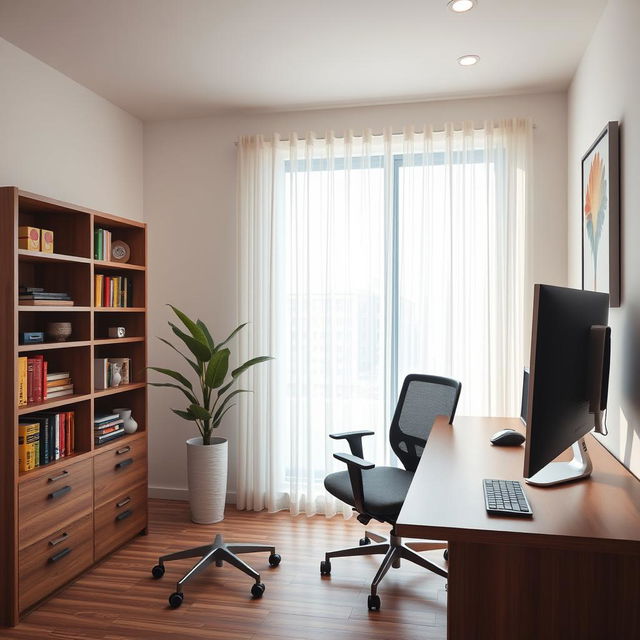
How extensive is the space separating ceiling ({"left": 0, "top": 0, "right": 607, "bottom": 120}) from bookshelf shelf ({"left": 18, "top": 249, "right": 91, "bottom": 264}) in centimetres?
112

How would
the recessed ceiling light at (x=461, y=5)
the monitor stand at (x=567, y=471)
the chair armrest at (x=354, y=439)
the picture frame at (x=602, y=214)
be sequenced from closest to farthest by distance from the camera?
the monitor stand at (x=567, y=471) → the picture frame at (x=602, y=214) → the recessed ceiling light at (x=461, y=5) → the chair armrest at (x=354, y=439)

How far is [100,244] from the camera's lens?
11.2 feet

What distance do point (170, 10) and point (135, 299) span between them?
1733 mm

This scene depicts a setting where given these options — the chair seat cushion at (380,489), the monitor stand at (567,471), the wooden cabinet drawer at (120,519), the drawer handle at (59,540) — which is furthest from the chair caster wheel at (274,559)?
the monitor stand at (567,471)

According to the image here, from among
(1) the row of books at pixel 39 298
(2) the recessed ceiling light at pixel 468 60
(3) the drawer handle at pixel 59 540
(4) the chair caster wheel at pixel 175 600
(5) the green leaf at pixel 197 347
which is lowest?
(4) the chair caster wheel at pixel 175 600

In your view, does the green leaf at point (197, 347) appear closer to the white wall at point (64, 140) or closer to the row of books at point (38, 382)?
the row of books at point (38, 382)

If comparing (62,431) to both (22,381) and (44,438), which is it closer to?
(44,438)

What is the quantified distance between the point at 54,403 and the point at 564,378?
234 centimetres

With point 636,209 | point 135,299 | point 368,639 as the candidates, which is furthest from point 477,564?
point 135,299

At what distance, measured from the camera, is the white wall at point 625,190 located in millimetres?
2188

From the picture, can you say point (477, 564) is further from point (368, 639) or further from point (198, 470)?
point (198, 470)

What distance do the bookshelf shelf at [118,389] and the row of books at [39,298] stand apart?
546 millimetres

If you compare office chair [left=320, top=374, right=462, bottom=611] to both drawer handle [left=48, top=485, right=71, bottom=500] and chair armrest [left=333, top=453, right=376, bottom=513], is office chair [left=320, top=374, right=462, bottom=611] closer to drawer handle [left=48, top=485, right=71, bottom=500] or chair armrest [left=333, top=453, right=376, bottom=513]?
chair armrest [left=333, top=453, right=376, bottom=513]

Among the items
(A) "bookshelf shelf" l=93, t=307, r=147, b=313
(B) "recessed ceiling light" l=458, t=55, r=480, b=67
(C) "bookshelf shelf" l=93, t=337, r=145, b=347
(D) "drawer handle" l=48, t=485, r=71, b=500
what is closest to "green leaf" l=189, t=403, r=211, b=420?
(C) "bookshelf shelf" l=93, t=337, r=145, b=347
